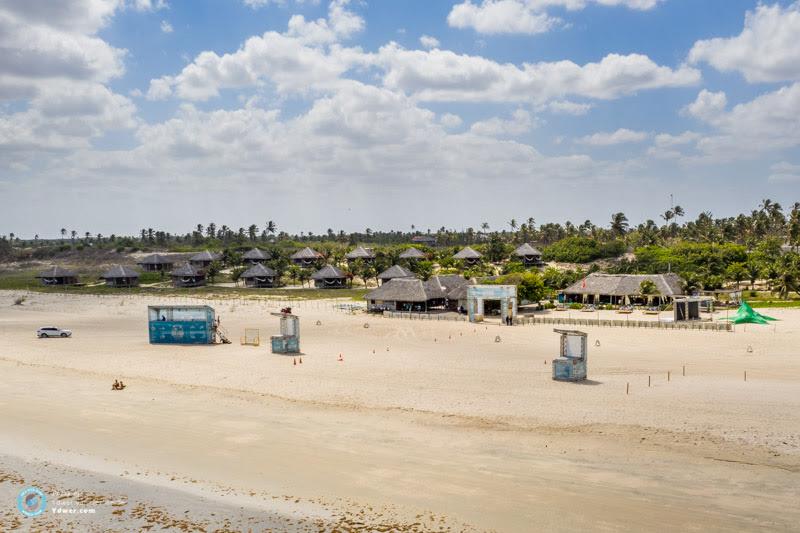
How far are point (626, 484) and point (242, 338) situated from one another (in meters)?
32.2

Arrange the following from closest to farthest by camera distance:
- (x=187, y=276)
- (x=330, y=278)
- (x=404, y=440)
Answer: (x=404, y=440) < (x=330, y=278) < (x=187, y=276)

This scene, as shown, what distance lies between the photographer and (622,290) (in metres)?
61.7

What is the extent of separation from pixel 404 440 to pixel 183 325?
25392mm

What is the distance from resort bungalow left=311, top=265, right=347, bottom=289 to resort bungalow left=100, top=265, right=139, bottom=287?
89.9 feet

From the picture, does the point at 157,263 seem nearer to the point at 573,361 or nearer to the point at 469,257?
the point at 469,257

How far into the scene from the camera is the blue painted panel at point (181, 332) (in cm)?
4178

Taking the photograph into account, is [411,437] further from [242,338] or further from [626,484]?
[242,338]

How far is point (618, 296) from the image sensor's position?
6219 centimetres

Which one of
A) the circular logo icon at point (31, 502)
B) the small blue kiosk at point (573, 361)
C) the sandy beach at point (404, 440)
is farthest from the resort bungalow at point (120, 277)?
the circular logo icon at point (31, 502)

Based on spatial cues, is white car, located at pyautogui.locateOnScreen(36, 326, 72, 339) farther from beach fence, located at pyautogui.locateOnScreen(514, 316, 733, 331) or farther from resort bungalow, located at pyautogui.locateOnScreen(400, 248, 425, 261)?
resort bungalow, located at pyautogui.locateOnScreen(400, 248, 425, 261)

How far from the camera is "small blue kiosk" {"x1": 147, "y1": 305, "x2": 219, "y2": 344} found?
4178 centimetres

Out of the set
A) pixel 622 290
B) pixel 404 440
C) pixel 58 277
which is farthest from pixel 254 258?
pixel 404 440

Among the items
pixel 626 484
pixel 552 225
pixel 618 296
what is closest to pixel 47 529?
pixel 626 484

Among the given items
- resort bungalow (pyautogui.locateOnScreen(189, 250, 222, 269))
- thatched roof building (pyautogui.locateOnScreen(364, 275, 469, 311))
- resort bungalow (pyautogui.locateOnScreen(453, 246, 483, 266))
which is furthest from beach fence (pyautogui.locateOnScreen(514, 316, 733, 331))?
resort bungalow (pyautogui.locateOnScreen(189, 250, 222, 269))
